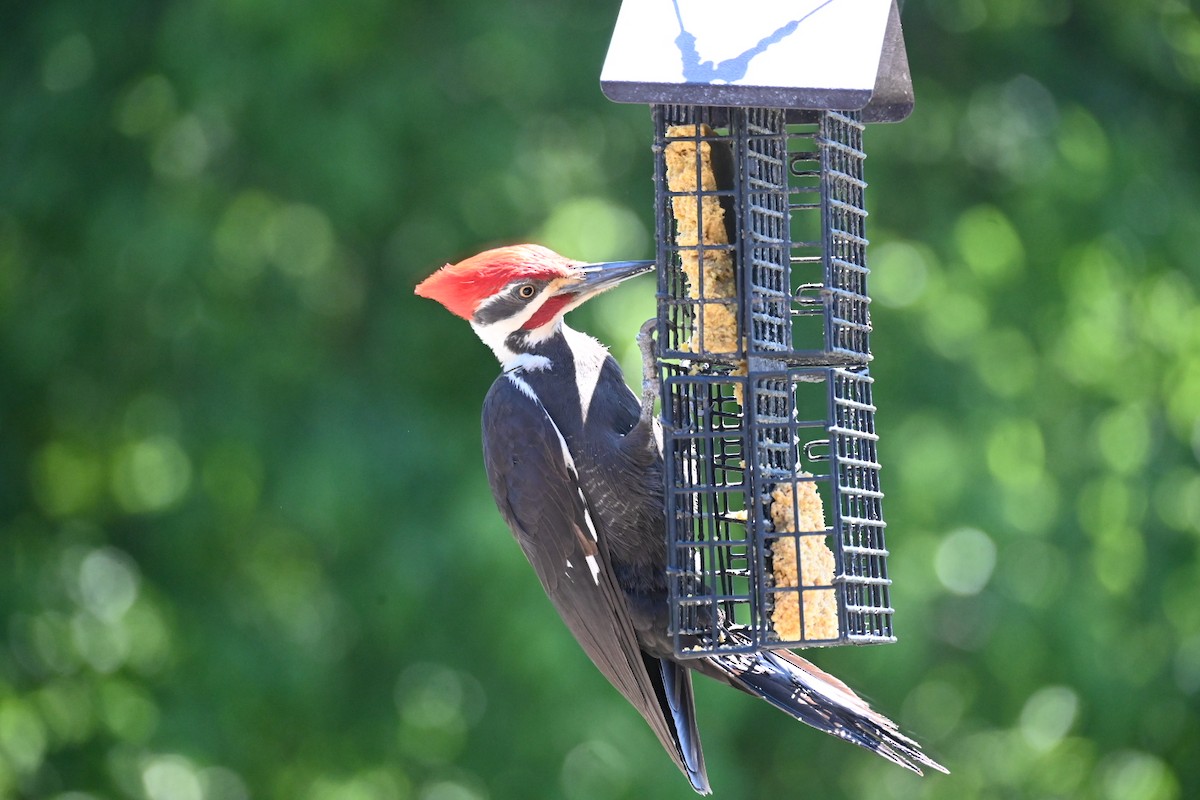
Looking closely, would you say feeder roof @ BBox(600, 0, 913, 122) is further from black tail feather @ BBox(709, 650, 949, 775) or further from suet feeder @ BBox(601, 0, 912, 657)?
black tail feather @ BBox(709, 650, 949, 775)

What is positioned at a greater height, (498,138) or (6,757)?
(498,138)

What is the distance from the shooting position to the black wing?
178 inches

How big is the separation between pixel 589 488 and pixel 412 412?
2810 millimetres

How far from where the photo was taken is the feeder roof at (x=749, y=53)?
3.72 meters

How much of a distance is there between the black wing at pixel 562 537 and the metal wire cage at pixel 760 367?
0.21m

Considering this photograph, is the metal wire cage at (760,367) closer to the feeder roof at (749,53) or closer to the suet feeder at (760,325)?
the suet feeder at (760,325)

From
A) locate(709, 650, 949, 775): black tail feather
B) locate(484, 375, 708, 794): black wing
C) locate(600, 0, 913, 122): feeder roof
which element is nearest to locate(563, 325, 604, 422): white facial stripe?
locate(484, 375, 708, 794): black wing

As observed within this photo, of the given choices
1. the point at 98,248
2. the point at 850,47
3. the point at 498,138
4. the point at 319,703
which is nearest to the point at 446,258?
the point at 498,138

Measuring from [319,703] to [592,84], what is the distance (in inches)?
106

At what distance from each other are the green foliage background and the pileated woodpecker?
2.26 meters

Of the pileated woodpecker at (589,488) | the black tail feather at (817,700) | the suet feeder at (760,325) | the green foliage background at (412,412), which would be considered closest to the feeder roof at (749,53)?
the suet feeder at (760,325)

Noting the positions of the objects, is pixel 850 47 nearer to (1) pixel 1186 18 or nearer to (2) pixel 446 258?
(2) pixel 446 258

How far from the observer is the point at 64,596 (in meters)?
7.67

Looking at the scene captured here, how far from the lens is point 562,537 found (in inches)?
183
